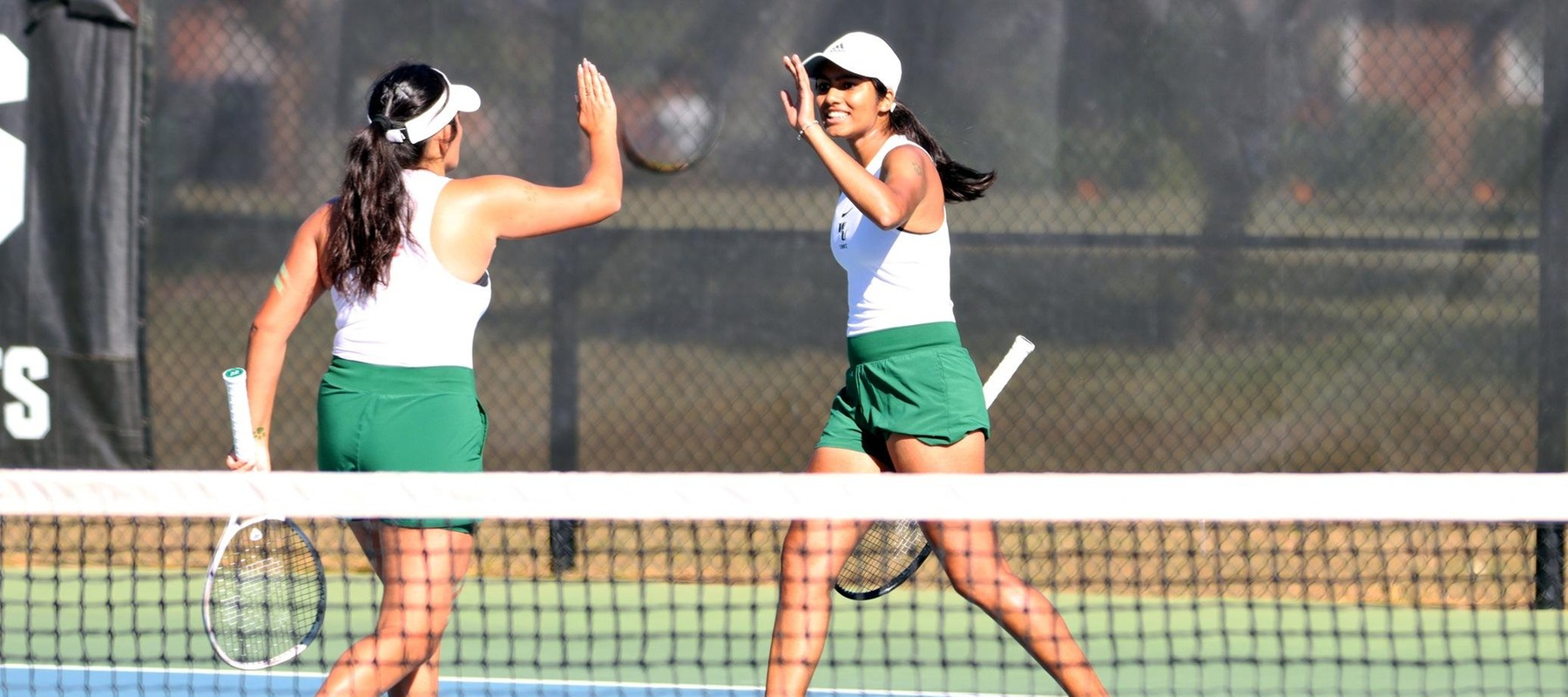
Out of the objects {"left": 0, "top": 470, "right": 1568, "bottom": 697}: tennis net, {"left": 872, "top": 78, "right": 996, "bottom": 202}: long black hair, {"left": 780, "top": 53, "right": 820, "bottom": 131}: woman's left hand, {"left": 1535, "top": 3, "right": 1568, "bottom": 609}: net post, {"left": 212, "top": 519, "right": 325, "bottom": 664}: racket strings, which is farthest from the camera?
{"left": 1535, "top": 3, "right": 1568, "bottom": 609}: net post

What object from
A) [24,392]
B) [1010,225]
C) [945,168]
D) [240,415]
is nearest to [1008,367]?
[945,168]

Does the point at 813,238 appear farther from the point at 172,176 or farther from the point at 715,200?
the point at 172,176

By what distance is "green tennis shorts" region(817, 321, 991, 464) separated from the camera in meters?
3.16

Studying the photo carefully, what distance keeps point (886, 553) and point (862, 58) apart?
3.47ft

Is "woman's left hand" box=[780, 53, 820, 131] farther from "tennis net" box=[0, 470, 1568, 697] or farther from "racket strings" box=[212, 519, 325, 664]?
"racket strings" box=[212, 519, 325, 664]

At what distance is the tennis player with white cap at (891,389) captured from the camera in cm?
308

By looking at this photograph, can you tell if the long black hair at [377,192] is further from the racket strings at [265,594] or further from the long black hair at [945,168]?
the long black hair at [945,168]

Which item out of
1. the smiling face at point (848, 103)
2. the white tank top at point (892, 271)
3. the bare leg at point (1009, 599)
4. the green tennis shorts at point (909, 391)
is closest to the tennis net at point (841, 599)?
the bare leg at point (1009, 599)

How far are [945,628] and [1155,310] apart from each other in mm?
1209

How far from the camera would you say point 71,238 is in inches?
220

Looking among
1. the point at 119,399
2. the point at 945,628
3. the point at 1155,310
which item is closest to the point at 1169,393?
the point at 1155,310

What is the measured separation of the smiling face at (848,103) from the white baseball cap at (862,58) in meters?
0.02

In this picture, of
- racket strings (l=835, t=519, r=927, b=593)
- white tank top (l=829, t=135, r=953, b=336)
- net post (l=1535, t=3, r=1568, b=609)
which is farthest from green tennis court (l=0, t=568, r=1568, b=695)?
white tank top (l=829, t=135, r=953, b=336)

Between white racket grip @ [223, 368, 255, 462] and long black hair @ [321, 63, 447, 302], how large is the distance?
0.73 feet
